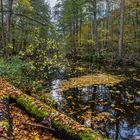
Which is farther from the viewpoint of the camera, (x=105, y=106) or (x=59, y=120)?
(x=105, y=106)

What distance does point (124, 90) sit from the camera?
12.5 m

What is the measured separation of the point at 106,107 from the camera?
9.72 metres

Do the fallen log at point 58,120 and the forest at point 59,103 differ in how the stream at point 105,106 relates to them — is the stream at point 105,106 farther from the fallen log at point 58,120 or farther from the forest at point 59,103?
the fallen log at point 58,120

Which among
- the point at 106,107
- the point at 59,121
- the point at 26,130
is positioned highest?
the point at 59,121

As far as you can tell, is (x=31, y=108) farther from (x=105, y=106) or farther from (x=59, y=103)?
(x=105, y=106)

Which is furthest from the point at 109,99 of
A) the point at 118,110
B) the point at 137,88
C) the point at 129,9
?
the point at 129,9

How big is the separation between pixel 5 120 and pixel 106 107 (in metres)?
4.30

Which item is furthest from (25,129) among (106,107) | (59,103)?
(106,107)

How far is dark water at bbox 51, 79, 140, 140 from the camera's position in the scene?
25.1ft

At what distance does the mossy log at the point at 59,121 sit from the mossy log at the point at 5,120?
0.46 metres

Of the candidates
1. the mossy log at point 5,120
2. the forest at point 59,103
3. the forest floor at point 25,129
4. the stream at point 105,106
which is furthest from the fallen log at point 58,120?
the stream at point 105,106

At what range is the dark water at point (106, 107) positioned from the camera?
25.1 ft

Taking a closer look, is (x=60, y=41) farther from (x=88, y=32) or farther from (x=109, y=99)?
(x=88, y=32)

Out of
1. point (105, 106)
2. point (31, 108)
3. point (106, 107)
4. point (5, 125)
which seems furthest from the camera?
point (105, 106)
